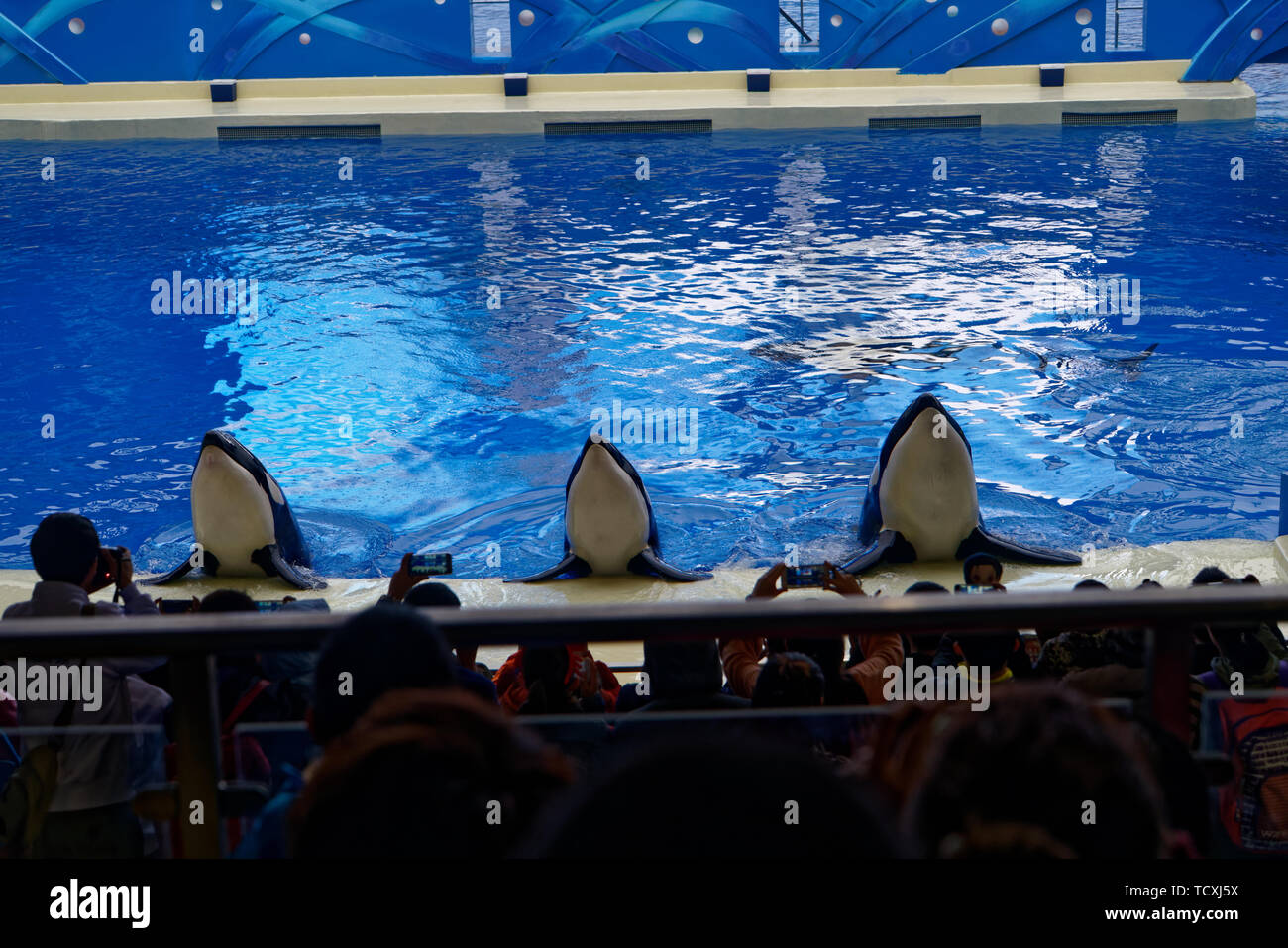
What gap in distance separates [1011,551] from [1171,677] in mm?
4178

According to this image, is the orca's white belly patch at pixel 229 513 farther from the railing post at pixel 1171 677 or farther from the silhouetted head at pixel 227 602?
the railing post at pixel 1171 677

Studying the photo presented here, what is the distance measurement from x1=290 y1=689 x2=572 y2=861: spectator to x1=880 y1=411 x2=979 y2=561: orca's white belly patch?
475 centimetres

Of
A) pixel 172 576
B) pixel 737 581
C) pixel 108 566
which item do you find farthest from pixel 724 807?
pixel 172 576

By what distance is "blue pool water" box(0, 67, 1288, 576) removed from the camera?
287 inches

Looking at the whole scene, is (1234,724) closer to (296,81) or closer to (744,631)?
(744,631)

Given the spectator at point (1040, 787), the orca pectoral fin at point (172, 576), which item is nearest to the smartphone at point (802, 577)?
the spectator at point (1040, 787)

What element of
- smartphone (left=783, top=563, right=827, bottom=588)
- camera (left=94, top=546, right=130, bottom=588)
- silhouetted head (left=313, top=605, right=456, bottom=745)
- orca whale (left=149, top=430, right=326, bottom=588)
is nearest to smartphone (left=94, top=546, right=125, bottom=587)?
camera (left=94, top=546, right=130, bottom=588)

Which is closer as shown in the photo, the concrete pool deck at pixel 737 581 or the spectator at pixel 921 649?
the spectator at pixel 921 649

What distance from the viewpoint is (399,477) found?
7695mm

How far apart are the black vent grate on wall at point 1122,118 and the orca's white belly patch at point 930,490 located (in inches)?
458

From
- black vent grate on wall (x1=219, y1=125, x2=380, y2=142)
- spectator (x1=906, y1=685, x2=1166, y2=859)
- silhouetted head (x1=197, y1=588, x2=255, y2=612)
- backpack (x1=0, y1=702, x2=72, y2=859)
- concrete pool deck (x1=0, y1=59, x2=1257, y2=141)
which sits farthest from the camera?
black vent grate on wall (x1=219, y1=125, x2=380, y2=142)

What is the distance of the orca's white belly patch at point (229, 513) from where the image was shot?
5.79 metres

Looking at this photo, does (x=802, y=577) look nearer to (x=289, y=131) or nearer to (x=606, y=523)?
(x=606, y=523)

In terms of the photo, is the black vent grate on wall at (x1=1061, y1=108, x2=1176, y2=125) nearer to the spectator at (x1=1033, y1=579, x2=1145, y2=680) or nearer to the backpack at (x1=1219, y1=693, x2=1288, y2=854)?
the spectator at (x1=1033, y1=579, x2=1145, y2=680)
